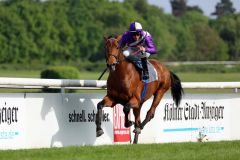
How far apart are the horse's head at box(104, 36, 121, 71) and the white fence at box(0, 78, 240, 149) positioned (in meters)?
0.97

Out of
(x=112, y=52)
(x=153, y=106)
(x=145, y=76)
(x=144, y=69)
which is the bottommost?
(x=153, y=106)

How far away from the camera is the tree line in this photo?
80875 mm

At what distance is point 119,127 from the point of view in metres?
13.5

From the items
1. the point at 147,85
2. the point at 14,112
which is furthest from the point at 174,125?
the point at 14,112

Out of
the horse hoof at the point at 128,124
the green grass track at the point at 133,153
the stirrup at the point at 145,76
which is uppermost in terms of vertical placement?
the stirrup at the point at 145,76

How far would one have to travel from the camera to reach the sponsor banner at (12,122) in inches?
443

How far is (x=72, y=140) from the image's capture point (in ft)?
40.7

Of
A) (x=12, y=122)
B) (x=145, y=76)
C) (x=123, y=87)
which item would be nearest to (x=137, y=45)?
(x=145, y=76)

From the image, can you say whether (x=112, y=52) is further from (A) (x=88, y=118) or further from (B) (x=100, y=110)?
(A) (x=88, y=118)

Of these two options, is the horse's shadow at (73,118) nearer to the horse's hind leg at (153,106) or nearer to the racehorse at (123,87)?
the racehorse at (123,87)

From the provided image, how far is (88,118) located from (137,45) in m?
1.46

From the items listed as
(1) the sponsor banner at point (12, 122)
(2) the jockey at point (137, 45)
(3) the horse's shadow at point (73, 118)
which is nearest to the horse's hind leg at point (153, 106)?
(2) the jockey at point (137, 45)

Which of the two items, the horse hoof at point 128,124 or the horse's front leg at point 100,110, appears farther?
the horse hoof at point 128,124

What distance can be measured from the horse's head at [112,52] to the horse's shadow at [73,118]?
1.00 meters
